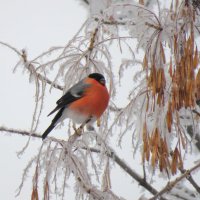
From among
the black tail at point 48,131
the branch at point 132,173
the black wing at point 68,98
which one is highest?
the black wing at point 68,98

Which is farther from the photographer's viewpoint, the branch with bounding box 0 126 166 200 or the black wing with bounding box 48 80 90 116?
the black wing with bounding box 48 80 90 116

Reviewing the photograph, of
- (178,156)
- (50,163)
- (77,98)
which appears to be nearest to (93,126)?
(77,98)

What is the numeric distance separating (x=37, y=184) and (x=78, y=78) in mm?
774

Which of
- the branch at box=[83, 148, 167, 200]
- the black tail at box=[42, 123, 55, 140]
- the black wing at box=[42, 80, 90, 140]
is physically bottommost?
the branch at box=[83, 148, 167, 200]

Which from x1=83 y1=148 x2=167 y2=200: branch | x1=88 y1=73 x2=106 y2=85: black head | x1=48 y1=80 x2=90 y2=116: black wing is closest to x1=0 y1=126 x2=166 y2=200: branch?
x1=83 y1=148 x2=167 y2=200: branch

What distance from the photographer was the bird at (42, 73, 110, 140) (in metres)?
3.22

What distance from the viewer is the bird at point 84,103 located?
10.6ft

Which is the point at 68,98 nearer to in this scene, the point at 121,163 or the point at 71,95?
the point at 71,95

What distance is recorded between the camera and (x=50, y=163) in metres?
2.42

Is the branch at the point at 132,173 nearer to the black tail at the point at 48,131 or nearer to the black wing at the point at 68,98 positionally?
the black tail at the point at 48,131

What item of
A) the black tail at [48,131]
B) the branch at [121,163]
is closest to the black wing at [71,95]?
the black tail at [48,131]

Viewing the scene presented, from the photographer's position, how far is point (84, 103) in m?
3.47

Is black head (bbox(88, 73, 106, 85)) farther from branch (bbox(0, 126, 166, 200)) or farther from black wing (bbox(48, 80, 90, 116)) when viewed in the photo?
branch (bbox(0, 126, 166, 200))

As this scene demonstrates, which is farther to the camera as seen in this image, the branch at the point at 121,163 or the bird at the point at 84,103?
the bird at the point at 84,103
